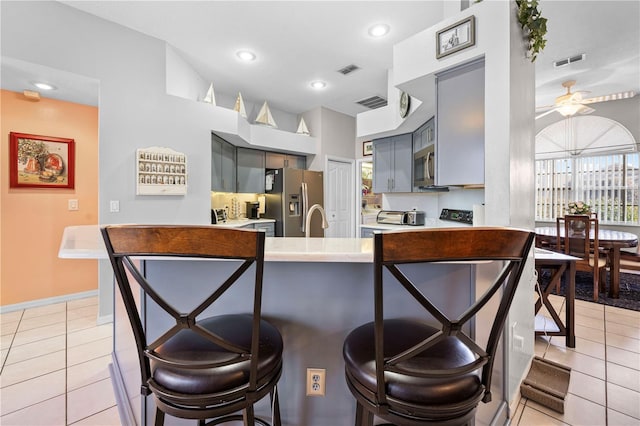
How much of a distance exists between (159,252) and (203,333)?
256 millimetres

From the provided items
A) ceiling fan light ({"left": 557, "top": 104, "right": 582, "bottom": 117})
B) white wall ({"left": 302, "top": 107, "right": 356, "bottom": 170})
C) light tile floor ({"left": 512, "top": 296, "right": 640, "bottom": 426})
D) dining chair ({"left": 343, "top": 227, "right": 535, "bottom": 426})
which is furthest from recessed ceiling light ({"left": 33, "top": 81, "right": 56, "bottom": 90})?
ceiling fan light ({"left": 557, "top": 104, "right": 582, "bottom": 117})

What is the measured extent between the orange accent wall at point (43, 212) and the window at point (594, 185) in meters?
7.64

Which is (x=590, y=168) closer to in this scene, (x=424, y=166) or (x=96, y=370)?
(x=424, y=166)

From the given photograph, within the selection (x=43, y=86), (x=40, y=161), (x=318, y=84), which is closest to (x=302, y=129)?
(x=318, y=84)

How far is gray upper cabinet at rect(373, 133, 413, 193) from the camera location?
3.80 m

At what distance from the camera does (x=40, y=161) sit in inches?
122

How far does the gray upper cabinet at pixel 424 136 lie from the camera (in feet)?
9.55

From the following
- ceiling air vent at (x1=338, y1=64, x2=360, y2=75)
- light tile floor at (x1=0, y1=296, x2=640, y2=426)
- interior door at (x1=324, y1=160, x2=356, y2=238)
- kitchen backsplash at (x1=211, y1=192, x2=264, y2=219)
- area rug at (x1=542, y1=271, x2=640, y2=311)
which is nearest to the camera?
light tile floor at (x1=0, y1=296, x2=640, y2=426)

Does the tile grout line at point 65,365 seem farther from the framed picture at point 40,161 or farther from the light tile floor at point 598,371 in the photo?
the light tile floor at point 598,371

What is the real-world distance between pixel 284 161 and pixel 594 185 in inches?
222

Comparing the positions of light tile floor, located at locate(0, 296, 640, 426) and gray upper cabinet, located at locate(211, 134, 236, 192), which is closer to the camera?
light tile floor, located at locate(0, 296, 640, 426)

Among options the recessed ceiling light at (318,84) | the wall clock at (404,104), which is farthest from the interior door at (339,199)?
the wall clock at (404,104)

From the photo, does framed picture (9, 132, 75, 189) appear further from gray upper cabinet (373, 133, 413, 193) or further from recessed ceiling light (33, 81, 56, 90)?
gray upper cabinet (373, 133, 413, 193)

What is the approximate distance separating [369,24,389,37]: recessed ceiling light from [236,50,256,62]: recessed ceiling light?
141 cm
